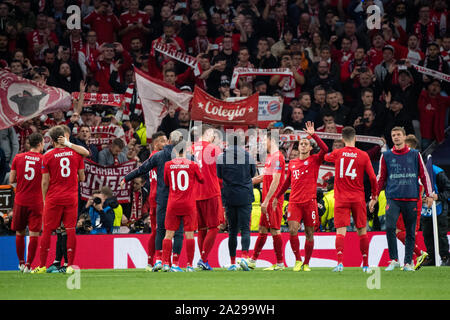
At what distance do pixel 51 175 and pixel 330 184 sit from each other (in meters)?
6.94

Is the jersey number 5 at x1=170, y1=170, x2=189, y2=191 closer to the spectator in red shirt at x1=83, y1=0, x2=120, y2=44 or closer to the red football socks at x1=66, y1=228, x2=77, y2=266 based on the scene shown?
the red football socks at x1=66, y1=228, x2=77, y2=266

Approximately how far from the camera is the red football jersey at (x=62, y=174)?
11.6 metres

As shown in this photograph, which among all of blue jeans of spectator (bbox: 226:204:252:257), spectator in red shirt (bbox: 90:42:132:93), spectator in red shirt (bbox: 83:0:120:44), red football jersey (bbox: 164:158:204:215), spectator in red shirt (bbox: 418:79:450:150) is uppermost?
spectator in red shirt (bbox: 83:0:120:44)

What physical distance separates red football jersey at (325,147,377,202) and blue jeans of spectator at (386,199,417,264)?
53cm

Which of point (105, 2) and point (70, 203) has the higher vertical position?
point (105, 2)

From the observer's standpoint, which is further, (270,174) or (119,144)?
(119,144)

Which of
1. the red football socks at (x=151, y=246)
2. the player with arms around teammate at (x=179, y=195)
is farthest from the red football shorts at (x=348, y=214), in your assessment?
the red football socks at (x=151, y=246)

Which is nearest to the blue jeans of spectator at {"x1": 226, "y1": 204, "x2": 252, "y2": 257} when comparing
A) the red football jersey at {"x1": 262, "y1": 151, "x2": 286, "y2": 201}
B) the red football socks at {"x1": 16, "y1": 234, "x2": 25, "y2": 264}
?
the red football jersey at {"x1": 262, "y1": 151, "x2": 286, "y2": 201}

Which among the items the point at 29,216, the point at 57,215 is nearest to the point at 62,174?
the point at 57,215

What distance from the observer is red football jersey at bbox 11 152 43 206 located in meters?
12.6

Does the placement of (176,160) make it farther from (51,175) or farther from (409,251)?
(409,251)

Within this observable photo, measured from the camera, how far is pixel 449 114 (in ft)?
64.0

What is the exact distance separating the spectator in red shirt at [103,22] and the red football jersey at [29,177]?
9.44m

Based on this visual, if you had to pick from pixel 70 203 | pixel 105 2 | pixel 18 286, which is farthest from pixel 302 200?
pixel 105 2
